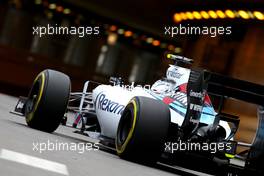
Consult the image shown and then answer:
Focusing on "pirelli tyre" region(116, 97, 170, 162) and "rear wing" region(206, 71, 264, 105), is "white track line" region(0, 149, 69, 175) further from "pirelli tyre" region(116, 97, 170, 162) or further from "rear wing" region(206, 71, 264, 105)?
"rear wing" region(206, 71, 264, 105)

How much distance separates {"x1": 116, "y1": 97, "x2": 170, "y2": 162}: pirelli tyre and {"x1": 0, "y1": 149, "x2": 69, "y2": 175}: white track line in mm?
1670

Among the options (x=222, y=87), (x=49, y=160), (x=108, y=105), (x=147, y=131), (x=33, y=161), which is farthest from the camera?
(x=108, y=105)

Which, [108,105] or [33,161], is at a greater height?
[108,105]

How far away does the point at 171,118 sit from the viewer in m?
10.5

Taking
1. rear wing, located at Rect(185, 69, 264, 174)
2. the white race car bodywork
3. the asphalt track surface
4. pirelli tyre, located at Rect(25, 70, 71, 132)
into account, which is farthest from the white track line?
the white race car bodywork

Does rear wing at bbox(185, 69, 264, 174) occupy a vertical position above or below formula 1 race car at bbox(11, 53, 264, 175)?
above

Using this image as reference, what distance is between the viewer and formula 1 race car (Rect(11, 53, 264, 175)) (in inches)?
376

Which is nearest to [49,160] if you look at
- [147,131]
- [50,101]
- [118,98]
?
[147,131]

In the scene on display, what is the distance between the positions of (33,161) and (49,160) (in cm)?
45

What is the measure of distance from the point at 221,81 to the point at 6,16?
85.7 ft

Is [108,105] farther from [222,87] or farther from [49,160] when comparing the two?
[49,160]

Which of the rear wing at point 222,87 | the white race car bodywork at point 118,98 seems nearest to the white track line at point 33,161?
the rear wing at point 222,87

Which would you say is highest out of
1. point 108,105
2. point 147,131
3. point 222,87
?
point 222,87

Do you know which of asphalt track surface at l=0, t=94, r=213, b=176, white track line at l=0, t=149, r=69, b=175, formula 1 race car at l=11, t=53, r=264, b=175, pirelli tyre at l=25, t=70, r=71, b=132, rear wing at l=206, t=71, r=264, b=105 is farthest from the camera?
pirelli tyre at l=25, t=70, r=71, b=132
